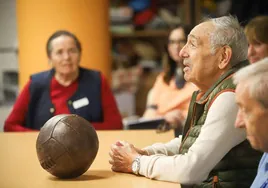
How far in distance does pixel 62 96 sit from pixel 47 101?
0.38 feet

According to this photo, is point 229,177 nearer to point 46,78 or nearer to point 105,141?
point 105,141

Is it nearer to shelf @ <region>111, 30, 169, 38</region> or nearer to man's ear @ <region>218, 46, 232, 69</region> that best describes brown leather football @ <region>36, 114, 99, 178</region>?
man's ear @ <region>218, 46, 232, 69</region>

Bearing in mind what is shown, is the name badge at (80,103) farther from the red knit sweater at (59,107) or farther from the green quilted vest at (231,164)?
the green quilted vest at (231,164)

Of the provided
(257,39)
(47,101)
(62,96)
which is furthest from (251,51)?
(47,101)

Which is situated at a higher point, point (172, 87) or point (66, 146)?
point (66, 146)

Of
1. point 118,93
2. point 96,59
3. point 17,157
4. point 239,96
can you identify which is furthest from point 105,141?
point 118,93

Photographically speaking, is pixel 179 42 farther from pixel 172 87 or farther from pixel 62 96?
pixel 62 96

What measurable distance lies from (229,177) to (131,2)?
5.11 m

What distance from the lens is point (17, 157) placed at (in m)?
3.25

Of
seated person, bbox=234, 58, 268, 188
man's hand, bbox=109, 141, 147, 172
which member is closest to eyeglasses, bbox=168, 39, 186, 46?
man's hand, bbox=109, 141, 147, 172

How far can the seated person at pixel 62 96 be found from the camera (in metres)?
4.65

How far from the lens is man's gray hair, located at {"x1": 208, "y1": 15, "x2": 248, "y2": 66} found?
2.81 m

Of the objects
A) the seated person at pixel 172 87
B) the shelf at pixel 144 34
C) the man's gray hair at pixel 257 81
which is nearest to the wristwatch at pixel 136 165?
the man's gray hair at pixel 257 81

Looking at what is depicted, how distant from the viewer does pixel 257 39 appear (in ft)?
14.1
